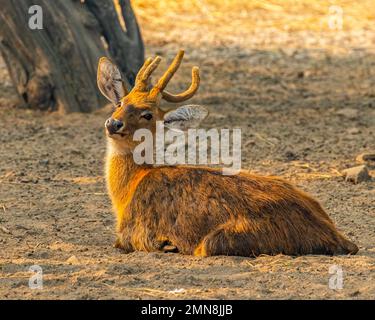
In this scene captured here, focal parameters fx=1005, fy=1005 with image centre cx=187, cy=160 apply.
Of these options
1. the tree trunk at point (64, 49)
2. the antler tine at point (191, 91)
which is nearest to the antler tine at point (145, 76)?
the antler tine at point (191, 91)

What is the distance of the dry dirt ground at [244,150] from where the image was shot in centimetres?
631

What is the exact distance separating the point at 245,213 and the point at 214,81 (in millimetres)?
6817

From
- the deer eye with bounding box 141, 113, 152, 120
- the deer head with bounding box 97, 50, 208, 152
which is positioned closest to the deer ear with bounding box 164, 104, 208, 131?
the deer head with bounding box 97, 50, 208, 152

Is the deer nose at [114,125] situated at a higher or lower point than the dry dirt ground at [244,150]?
higher

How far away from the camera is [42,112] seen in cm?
1166

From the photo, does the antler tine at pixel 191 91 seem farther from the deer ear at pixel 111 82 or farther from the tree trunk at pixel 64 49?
the tree trunk at pixel 64 49

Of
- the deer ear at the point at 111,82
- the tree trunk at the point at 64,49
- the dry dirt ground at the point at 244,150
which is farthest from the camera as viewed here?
the tree trunk at the point at 64,49

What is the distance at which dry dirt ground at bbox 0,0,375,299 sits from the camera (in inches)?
248

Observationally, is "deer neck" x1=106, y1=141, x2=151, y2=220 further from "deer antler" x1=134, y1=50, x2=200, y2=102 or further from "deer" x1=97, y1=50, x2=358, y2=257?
"deer antler" x1=134, y1=50, x2=200, y2=102

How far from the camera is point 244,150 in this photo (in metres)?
10.5

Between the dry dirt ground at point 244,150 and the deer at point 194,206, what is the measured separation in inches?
5.1

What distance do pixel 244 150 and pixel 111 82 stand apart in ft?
10.1

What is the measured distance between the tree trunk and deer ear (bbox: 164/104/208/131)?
13.4 ft

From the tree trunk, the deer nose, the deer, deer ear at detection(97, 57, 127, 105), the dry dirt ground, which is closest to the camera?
the dry dirt ground
